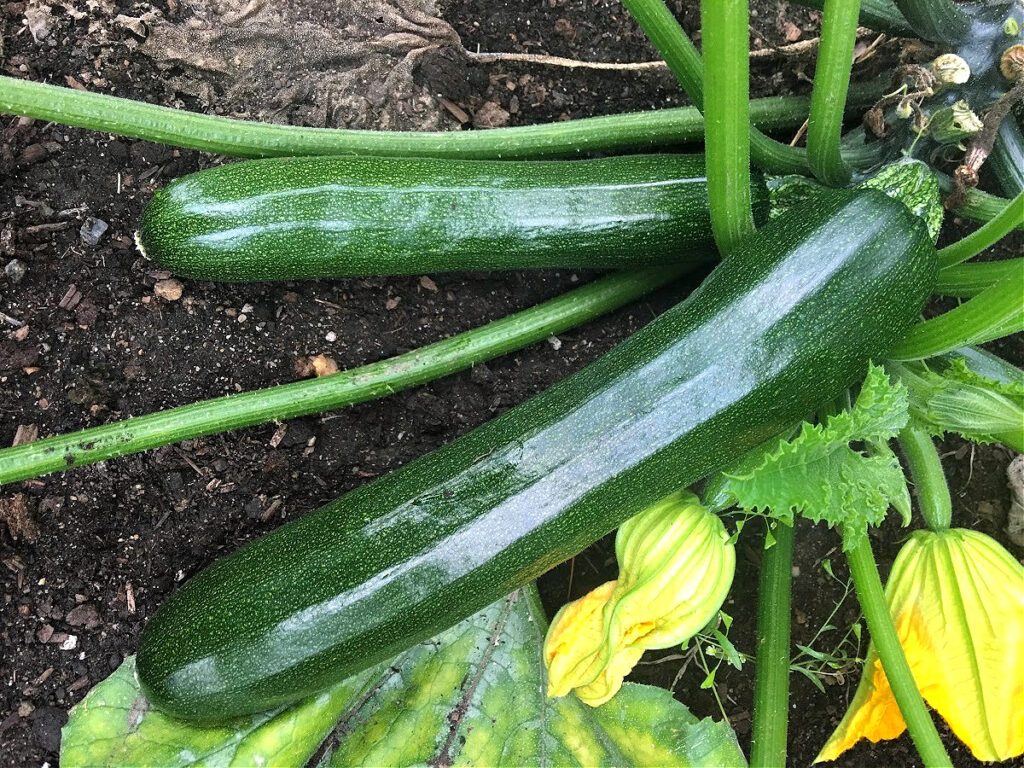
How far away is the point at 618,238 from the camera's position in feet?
6.85

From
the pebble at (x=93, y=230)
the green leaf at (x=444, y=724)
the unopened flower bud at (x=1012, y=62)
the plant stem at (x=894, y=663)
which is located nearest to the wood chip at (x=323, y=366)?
the pebble at (x=93, y=230)

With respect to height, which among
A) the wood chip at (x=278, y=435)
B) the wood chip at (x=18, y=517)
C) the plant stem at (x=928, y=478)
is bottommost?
the wood chip at (x=18, y=517)

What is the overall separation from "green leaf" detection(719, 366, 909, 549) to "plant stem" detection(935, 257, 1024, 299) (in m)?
0.42

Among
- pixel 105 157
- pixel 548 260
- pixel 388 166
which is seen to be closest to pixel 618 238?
pixel 548 260

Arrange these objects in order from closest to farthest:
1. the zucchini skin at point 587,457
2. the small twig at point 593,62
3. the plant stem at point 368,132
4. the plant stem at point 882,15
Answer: the zucchini skin at point 587,457, the plant stem at point 368,132, the plant stem at point 882,15, the small twig at point 593,62

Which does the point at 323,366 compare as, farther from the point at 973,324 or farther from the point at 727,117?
the point at 973,324

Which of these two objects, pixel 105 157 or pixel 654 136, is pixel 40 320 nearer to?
pixel 105 157

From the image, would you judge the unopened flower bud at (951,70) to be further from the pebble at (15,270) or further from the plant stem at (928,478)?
the pebble at (15,270)

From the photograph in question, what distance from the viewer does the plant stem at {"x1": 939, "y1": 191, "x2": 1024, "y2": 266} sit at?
1.60 metres

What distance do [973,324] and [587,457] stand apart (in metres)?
0.77

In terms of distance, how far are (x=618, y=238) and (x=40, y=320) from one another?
153 cm

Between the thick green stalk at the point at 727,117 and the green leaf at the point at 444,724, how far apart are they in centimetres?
108

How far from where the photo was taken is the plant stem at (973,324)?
1.55 m

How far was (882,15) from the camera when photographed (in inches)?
84.3
